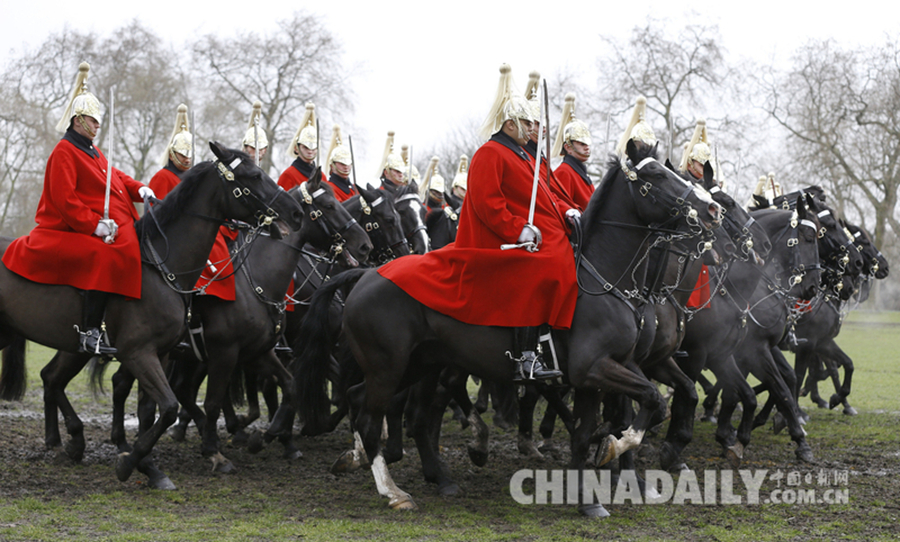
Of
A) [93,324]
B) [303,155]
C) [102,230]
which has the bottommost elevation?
[93,324]

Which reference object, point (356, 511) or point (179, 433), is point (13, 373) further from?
point (356, 511)

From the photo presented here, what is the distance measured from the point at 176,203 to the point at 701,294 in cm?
465

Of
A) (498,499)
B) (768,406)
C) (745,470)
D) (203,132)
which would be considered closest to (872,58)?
(203,132)

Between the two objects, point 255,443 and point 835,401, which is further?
point 835,401

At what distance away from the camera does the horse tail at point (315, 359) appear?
6840mm

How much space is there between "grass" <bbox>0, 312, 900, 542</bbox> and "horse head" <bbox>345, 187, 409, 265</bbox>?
1925 mm

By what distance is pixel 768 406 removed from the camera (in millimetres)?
9469

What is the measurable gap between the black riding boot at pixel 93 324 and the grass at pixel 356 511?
3.35 ft

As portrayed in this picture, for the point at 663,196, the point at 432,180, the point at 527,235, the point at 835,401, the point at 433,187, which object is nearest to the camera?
the point at 527,235

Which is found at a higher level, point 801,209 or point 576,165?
point 576,165

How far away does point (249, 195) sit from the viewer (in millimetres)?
6602

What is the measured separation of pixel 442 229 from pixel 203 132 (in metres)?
19.0

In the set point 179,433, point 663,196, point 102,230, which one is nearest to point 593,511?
point 663,196

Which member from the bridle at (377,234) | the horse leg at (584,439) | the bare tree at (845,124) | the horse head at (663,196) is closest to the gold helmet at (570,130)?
the horse head at (663,196)
